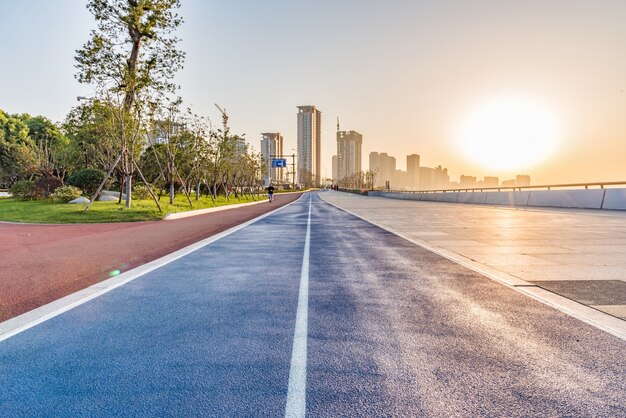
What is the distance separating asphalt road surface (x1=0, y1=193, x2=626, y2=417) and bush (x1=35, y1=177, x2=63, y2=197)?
105 feet

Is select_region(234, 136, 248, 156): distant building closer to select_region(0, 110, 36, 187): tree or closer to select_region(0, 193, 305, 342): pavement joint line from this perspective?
select_region(0, 110, 36, 187): tree

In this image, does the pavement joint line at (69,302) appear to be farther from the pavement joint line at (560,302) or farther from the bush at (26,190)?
the bush at (26,190)

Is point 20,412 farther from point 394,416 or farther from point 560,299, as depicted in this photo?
point 560,299

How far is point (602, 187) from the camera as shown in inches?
905

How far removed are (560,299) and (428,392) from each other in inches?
137

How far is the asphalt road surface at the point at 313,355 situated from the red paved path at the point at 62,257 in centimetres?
116

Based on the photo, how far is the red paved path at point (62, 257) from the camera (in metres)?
5.89

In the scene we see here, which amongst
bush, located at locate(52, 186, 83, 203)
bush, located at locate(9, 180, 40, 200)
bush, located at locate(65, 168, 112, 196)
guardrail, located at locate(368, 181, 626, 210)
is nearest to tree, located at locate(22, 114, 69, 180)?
bush, located at locate(9, 180, 40, 200)

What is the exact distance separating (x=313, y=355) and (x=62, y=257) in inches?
323

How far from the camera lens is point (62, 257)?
→ 9078 mm

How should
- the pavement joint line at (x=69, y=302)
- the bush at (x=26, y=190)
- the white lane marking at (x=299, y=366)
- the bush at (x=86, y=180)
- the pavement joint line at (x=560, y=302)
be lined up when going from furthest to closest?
the bush at (x=86, y=180) → the bush at (x=26, y=190) → the pavement joint line at (x=69, y=302) → the pavement joint line at (x=560, y=302) → the white lane marking at (x=299, y=366)

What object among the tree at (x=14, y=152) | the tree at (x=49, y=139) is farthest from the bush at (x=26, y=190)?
the tree at (x=49, y=139)

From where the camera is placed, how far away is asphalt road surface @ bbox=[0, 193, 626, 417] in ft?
8.96

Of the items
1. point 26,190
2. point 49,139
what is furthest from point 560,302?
point 49,139
